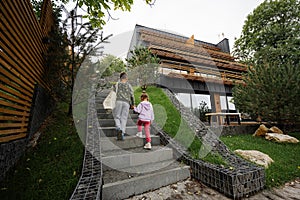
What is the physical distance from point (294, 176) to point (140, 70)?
904cm

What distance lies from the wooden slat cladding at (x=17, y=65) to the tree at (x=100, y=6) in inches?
47.2

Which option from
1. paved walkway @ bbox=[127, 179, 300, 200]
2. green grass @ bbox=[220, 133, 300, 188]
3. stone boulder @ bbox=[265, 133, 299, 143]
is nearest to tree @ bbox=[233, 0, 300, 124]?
stone boulder @ bbox=[265, 133, 299, 143]

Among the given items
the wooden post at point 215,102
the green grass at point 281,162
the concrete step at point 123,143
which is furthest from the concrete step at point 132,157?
the wooden post at point 215,102

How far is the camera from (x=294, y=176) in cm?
348

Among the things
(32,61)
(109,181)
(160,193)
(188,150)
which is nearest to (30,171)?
(109,181)

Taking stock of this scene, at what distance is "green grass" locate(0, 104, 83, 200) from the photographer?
2.21 m

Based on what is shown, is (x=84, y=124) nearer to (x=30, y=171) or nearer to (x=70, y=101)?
(x=70, y=101)

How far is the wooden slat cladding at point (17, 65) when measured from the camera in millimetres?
2389

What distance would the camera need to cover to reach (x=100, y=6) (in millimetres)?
2852

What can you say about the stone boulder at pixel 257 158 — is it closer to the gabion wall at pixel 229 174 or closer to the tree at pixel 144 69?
the gabion wall at pixel 229 174

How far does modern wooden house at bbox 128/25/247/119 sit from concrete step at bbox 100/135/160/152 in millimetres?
8978

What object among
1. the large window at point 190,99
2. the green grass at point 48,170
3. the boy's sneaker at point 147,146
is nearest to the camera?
the green grass at point 48,170

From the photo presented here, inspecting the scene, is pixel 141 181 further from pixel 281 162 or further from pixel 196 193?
pixel 281 162

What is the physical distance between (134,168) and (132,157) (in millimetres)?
216
